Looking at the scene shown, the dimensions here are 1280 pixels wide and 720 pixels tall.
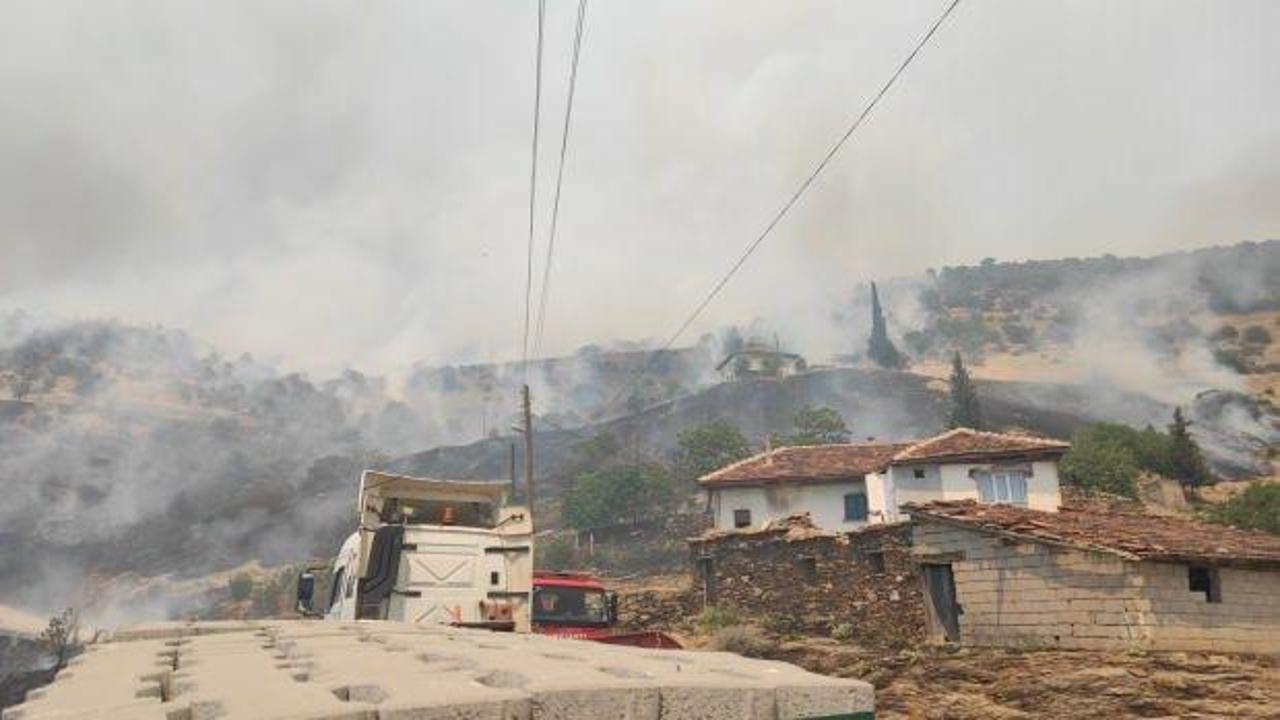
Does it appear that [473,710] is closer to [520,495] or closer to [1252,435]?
[520,495]

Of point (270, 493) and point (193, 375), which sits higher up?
point (193, 375)

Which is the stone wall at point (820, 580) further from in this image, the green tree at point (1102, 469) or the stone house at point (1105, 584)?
the green tree at point (1102, 469)

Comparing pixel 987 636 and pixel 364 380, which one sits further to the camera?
pixel 364 380

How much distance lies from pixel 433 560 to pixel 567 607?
502cm

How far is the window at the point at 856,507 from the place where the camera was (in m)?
36.2

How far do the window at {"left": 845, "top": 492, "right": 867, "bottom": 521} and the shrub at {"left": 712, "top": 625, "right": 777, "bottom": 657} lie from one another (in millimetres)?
12514

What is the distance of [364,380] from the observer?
139 metres

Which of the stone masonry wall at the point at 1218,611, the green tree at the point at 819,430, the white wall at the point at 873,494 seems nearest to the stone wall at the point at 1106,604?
the stone masonry wall at the point at 1218,611

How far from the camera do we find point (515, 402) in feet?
468

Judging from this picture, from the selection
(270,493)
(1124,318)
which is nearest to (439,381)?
(270,493)

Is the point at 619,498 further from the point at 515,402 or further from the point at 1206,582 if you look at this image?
the point at 515,402

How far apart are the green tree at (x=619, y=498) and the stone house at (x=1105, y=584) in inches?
1453

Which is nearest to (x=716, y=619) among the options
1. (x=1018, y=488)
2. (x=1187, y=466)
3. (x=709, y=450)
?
(x=1018, y=488)

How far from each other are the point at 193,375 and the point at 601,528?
3670 inches
